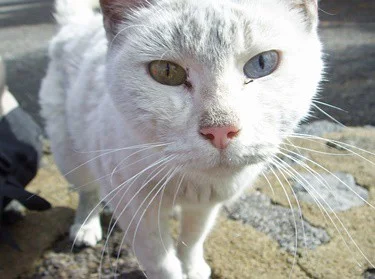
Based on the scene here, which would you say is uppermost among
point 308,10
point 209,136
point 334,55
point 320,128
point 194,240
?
point 308,10

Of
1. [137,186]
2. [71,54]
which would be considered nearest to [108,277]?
A: [137,186]

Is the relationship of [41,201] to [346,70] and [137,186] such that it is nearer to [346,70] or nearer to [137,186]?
[137,186]

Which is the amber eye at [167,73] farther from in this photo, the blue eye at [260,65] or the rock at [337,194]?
the rock at [337,194]

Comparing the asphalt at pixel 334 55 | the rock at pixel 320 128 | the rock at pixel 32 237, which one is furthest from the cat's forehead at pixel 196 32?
the rock at pixel 320 128

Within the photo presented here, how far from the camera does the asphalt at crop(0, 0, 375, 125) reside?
2882 millimetres

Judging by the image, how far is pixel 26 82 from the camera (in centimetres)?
374

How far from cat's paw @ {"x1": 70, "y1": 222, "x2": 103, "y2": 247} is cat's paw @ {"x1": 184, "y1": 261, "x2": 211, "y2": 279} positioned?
445 millimetres

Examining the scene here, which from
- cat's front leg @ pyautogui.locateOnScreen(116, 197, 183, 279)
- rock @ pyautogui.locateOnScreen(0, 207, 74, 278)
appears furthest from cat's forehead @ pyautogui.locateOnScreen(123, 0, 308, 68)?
rock @ pyautogui.locateOnScreen(0, 207, 74, 278)

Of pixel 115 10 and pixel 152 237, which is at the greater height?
pixel 115 10

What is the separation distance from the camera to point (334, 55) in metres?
3.79

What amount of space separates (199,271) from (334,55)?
8.95 ft

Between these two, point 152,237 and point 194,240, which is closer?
point 152,237

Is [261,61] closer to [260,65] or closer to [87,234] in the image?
[260,65]

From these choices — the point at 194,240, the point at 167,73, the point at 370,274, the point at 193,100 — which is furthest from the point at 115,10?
the point at 370,274
